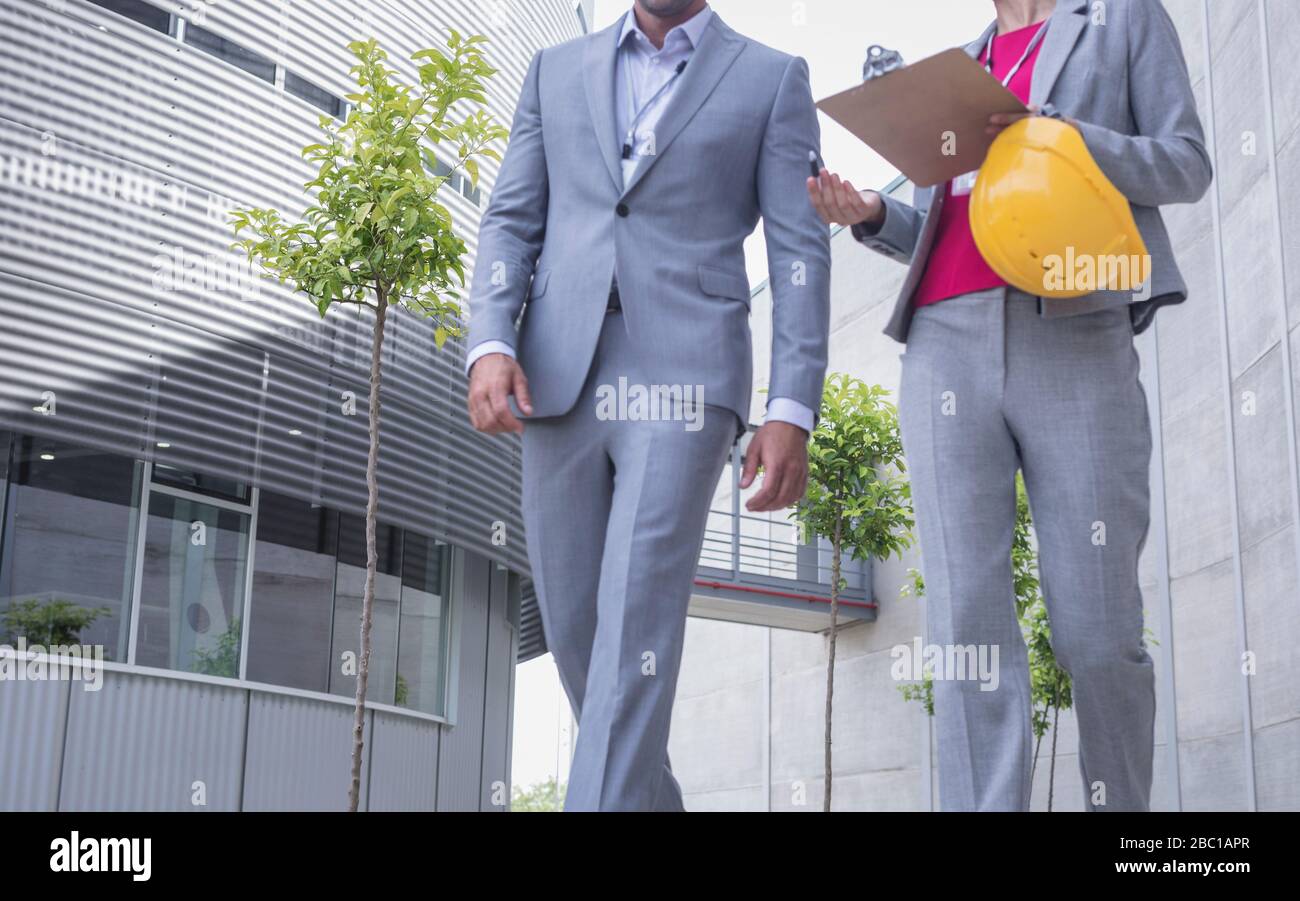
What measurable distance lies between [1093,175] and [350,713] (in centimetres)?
1145

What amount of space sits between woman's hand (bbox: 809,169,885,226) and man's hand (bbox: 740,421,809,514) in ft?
1.51

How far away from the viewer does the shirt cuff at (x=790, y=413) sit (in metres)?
2.89

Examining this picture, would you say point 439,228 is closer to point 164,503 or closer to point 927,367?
point 164,503

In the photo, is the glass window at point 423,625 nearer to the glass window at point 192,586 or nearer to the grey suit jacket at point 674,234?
the glass window at point 192,586

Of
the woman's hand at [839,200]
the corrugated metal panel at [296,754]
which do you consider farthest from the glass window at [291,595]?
the woman's hand at [839,200]

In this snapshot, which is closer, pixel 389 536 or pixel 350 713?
pixel 350 713

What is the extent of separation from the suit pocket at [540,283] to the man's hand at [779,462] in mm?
590

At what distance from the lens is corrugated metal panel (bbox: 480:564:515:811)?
50.5ft

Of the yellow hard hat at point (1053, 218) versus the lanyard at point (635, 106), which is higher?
the lanyard at point (635, 106)

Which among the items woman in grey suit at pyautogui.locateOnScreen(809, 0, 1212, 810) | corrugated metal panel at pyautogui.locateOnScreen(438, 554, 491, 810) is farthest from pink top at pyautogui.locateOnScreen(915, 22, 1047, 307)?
corrugated metal panel at pyautogui.locateOnScreen(438, 554, 491, 810)

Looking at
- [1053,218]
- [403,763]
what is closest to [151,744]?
[403,763]

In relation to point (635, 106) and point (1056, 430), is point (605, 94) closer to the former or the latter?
point (635, 106)

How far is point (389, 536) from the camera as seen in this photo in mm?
13891
